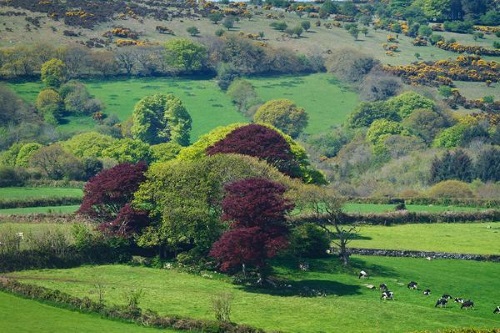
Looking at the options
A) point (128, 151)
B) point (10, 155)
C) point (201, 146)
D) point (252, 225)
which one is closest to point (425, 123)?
point (128, 151)

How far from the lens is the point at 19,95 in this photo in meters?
188

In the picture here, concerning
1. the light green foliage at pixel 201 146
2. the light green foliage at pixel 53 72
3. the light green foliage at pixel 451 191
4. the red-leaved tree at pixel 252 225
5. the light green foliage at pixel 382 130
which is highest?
the red-leaved tree at pixel 252 225

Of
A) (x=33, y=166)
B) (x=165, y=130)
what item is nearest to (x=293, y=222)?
(x=33, y=166)

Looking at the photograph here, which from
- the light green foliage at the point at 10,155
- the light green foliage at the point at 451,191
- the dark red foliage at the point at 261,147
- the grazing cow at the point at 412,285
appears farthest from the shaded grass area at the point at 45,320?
the light green foliage at the point at 10,155

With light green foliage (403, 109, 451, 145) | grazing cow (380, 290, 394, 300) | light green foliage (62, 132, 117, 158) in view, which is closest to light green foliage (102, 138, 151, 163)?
light green foliage (62, 132, 117, 158)

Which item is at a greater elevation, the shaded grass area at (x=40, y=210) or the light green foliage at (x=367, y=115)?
the shaded grass area at (x=40, y=210)

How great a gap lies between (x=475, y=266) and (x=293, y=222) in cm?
1416

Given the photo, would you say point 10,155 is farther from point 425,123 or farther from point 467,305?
point 467,305

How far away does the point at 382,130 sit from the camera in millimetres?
185125

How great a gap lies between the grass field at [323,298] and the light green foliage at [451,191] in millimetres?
41374

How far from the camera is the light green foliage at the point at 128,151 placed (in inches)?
5974

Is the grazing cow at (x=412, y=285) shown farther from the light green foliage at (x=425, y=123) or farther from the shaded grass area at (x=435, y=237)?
the light green foliage at (x=425, y=123)

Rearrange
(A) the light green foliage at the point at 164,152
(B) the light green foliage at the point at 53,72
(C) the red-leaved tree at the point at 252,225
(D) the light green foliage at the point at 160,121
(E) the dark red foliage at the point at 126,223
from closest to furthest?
(C) the red-leaved tree at the point at 252,225
(E) the dark red foliage at the point at 126,223
(A) the light green foliage at the point at 164,152
(D) the light green foliage at the point at 160,121
(B) the light green foliage at the point at 53,72

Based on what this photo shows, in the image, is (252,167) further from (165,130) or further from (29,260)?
(165,130)
